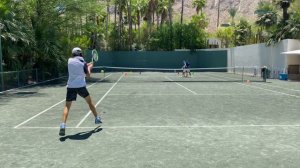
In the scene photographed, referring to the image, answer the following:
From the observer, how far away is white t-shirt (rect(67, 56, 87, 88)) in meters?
9.86

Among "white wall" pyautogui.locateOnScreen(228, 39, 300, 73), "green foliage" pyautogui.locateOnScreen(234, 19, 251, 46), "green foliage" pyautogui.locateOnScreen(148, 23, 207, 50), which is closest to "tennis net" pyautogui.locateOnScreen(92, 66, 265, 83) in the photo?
"white wall" pyautogui.locateOnScreen(228, 39, 300, 73)

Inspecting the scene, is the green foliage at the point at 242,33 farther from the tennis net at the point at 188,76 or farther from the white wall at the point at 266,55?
the white wall at the point at 266,55

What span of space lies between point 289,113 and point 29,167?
9.09 meters

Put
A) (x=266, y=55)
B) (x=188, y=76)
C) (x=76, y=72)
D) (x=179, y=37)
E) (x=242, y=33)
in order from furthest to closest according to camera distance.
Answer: (x=242, y=33) → (x=179, y=37) → (x=188, y=76) → (x=266, y=55) → (x=76, y=72)

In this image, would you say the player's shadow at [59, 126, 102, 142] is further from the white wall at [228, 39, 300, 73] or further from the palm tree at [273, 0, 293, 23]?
the palm tree at [273, 0, 293, 23]

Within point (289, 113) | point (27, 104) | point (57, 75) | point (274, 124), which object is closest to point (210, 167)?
point (274, 124)

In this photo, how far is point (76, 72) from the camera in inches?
390

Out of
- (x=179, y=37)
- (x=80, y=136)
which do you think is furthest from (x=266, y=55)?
(x=80, y=136)

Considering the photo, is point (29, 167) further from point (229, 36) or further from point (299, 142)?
point (229, 36)

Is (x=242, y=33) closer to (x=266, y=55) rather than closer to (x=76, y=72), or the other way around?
(x=266, y=55)

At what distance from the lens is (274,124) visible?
435 inches

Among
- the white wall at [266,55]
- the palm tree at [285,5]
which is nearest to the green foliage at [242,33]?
the white wall at [266,55]

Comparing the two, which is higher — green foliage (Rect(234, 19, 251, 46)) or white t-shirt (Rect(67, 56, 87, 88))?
green foliage (Rect(234, 19, 251, 46))

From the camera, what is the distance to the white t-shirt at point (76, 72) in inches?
388
